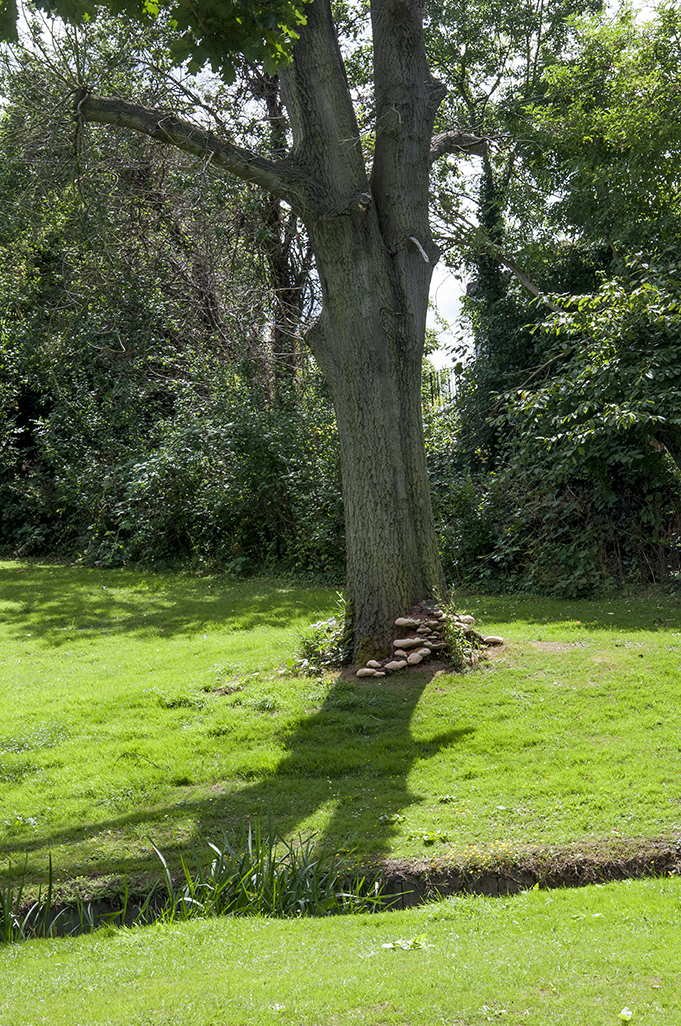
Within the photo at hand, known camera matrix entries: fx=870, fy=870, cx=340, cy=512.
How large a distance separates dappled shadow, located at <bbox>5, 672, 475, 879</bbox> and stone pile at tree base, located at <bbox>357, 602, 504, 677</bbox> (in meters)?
0.28

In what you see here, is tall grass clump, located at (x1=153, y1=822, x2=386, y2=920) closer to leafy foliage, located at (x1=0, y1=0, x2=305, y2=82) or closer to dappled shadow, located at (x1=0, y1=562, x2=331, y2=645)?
leafy foliage, located at (x1=0, y1=0, x2=305, y2=82)

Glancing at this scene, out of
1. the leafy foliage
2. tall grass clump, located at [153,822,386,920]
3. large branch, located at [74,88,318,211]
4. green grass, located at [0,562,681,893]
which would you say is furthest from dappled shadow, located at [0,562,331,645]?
the leafy foliage

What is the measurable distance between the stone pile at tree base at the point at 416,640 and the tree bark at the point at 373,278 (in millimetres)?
130

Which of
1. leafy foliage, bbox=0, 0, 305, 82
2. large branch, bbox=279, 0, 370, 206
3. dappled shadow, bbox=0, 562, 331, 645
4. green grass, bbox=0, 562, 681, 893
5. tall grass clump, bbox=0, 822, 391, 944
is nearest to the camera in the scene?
tall grass clump, bbox=0, 822, 391, 944

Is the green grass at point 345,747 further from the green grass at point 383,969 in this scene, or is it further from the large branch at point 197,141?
the large branch at point 197,141

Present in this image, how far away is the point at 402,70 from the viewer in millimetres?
8344

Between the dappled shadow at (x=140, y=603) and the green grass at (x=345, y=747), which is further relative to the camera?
the dappled shadow at (x=140, y=603)

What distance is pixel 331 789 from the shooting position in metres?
5.94

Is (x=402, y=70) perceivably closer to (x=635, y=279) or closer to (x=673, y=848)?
(x=635, y=279)

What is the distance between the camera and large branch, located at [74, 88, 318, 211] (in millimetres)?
7629

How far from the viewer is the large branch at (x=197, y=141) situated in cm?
763

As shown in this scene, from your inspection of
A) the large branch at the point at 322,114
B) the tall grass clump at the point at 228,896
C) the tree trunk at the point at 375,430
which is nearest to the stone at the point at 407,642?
the tree trunk at the point at 375,430

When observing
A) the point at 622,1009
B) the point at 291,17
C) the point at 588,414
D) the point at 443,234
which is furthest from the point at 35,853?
the point at 443,234

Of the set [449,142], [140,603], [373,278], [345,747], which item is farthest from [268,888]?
[140,603]
